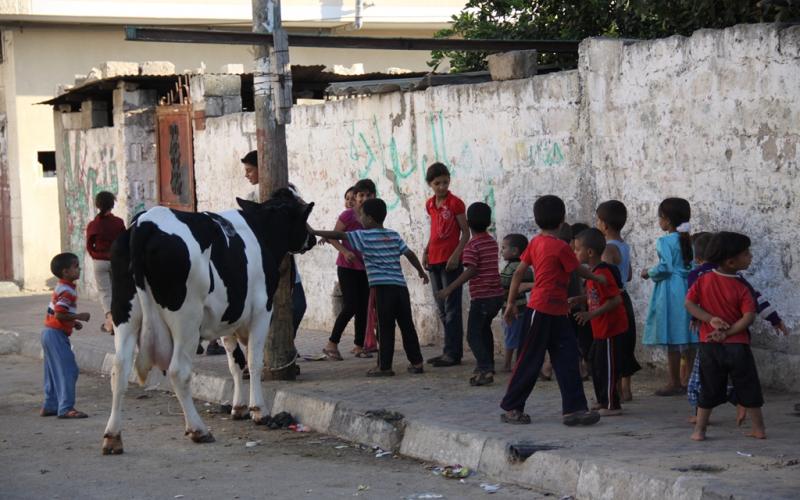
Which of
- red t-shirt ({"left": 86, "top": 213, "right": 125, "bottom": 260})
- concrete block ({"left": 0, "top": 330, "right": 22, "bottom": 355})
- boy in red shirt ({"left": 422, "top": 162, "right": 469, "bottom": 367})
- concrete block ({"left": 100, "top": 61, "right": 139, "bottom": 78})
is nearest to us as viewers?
boy in red shirt ({"left": 422, "top": 162, "right": 469, "bottom": 367})

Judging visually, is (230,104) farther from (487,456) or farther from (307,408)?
(487,456)

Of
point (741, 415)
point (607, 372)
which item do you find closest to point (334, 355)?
point (607, 372)

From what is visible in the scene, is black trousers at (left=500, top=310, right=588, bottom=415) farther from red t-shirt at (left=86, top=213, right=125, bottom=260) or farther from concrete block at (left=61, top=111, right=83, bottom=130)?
concrete block at (left=61, top=111, right=83, bottom=130)

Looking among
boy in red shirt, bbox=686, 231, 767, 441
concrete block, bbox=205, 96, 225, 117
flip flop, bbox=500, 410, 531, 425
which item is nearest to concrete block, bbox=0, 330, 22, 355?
concrete block, bbox=205, 96, 225, 117

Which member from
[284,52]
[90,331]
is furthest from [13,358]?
[284,52]

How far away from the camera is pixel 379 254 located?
1061 cm

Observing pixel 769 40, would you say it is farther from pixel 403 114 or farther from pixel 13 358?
pixel 13 358

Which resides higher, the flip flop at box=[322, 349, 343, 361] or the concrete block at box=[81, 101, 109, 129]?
the concrete block at box=[81, 101, 109, 129]

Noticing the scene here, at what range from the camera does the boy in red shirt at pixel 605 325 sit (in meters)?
8.39

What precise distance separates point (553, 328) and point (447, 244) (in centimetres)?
307

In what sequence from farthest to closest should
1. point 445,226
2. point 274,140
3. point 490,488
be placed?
point 445,226, point 274,140, point 490,488

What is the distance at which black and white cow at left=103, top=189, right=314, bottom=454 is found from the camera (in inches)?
334

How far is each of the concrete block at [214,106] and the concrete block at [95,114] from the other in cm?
385

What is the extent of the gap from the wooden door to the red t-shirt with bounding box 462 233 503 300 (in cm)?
740
